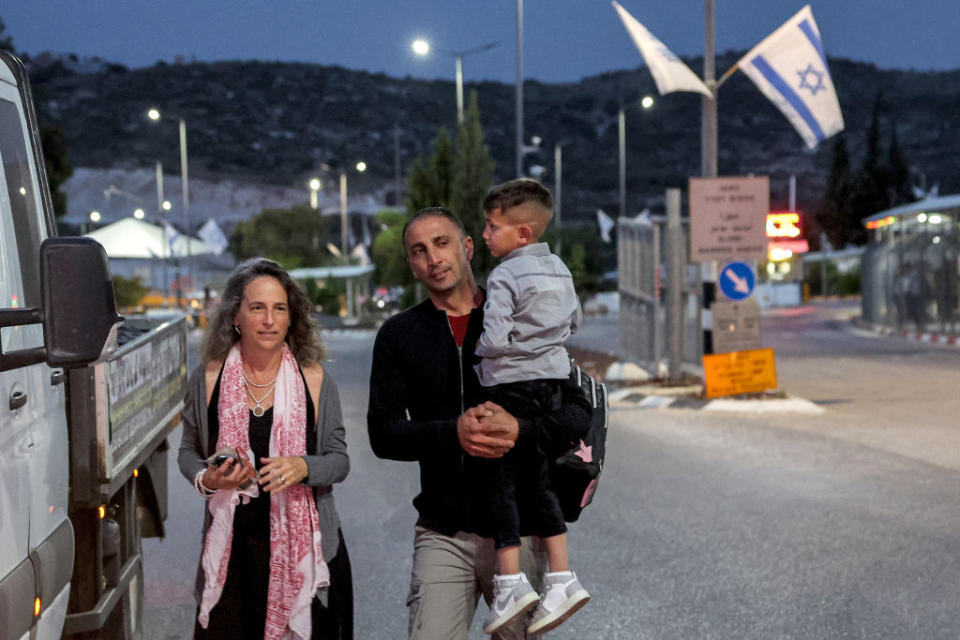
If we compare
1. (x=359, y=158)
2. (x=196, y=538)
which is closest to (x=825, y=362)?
(x=196, y=538)

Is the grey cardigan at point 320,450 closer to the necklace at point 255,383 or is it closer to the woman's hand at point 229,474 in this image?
the necklace at point 255,383

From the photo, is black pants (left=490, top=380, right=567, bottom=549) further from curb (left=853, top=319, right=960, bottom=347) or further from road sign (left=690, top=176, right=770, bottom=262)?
curb (left=853, top=319, right=960, bottom=347)

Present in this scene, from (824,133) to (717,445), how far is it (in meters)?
6.28

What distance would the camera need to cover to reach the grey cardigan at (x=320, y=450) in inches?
154

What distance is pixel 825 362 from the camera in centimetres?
2330

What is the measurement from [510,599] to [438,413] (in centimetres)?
58

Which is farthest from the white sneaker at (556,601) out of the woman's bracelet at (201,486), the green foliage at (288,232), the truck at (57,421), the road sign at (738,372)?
the green foliage at (288,232)

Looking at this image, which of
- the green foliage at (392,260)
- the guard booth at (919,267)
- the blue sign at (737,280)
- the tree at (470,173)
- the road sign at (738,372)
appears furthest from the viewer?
the green foliage at (392,260)

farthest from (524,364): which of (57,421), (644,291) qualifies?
(644,291)

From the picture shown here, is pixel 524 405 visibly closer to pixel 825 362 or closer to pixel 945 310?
pixel 825 362

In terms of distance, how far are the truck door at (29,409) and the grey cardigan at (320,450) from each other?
0.41 m

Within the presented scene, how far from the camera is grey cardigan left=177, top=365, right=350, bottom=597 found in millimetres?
3922

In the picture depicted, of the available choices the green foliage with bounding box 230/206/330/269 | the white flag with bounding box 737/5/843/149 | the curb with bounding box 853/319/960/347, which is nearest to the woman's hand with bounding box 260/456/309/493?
the white flag with bounding box 737/5/843/149

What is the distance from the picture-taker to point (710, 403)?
51.2ft
